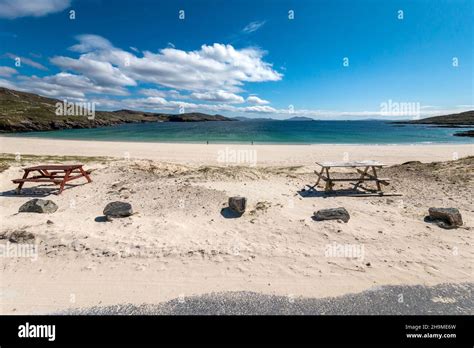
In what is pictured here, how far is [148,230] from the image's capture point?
7.34 metres

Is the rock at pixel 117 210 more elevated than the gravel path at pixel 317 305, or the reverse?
the rock at pixel 117 210

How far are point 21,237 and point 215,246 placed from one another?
5.20 metres

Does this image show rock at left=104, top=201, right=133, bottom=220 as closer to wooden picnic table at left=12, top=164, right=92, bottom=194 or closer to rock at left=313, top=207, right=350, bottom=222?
wooden picnic table at left=12, top=164, right=92, bottom=194

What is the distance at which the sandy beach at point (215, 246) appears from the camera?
16.5 feet

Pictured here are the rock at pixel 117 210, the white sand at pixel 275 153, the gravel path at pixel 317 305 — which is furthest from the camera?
the white sand at pixel 275 153

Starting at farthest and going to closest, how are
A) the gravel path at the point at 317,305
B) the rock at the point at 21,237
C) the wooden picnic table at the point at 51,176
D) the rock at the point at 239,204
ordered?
1. the wooden picnic table at the point at 51,176
2. the rock at the point at 239,204
3. the rock at the point at 21,237
4. the gravel path at the point at 317,305

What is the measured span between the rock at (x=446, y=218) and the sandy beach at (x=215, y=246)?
0.24 m

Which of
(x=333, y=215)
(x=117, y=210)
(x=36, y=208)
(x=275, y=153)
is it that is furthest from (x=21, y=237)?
(x=275, y=153)

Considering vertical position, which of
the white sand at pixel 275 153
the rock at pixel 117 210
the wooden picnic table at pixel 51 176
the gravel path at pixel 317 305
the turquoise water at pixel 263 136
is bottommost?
the gravel path at pixel 317 305

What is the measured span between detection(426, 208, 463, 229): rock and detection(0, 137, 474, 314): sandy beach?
238 millimetres

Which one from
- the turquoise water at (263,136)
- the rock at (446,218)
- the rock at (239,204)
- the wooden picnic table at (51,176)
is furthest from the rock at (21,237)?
the turquoise water at (263,136)

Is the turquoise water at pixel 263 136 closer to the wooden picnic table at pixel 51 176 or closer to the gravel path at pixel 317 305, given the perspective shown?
the wooden picnic table at pixel 51 176
